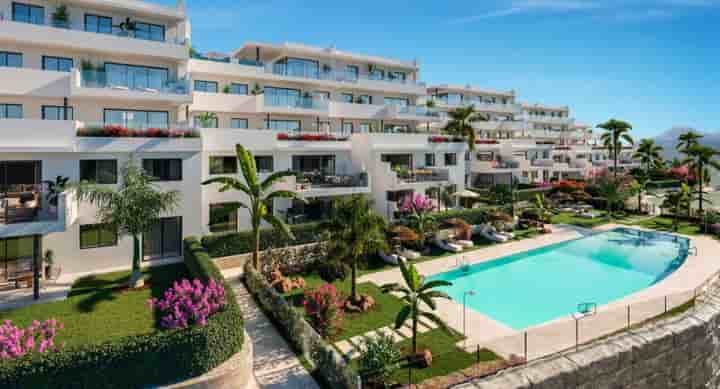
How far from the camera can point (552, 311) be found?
68.7 feet

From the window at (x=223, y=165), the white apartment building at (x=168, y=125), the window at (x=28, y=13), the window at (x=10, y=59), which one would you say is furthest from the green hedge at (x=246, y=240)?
the window at (x=28, y=13)

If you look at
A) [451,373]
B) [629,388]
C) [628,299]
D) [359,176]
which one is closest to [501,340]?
[451,373]

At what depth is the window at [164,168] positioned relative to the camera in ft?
80.3

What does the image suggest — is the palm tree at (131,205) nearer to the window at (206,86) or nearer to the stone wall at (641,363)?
the window at (206,86)

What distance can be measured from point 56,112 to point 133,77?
4.94 meters

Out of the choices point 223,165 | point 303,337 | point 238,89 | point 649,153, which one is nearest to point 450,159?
point 238,89

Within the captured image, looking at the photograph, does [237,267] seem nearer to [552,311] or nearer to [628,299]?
[552,311]

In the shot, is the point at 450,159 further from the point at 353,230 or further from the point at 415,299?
the point at 415,299

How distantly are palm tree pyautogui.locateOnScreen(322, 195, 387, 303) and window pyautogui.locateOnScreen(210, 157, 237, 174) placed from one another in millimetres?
11267

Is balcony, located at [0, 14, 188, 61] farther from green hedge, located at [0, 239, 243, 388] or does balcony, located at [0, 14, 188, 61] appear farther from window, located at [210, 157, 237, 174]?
green hedge, located at [0, 239, 243, 388]

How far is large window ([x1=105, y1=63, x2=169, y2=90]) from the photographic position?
25.6 metres

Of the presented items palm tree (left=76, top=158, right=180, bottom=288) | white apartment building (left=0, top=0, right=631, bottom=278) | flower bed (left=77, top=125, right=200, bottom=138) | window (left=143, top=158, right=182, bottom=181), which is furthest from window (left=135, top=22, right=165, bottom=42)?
palm tree (left=76, top=158, right=180, bottom=288)

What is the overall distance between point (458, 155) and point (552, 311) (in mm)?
24023

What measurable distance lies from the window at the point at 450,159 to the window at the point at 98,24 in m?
30.8
